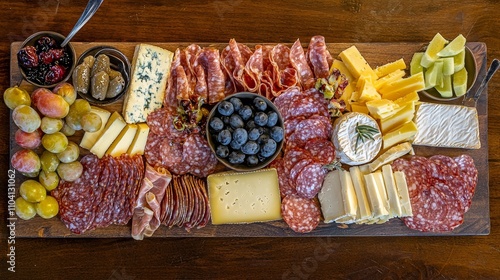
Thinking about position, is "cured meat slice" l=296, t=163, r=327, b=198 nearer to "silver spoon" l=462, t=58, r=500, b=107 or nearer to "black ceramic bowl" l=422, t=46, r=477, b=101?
"black ceramic bowl" l=422, t=46, r=477, b=101

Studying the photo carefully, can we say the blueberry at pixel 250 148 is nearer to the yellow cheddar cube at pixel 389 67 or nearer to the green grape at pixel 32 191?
the yellow cheddar cube at pixel 389 67

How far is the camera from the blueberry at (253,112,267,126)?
5.99 ft

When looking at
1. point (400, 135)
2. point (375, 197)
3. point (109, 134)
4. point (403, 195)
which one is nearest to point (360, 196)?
point (375, 197)

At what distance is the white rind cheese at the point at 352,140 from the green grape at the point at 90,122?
3.00 ft

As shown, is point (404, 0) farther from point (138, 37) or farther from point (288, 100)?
point (138, 37)

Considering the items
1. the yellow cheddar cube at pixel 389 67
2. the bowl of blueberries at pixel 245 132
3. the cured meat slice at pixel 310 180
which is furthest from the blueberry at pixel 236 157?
the yellow cheddar cube at pixel 389 67

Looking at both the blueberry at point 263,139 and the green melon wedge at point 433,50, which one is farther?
the green melon wedge at point 433,50

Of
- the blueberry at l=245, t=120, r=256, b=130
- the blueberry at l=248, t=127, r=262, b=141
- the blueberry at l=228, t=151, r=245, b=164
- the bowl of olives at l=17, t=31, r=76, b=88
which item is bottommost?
the blueberry at l=228, t=151, r=245, b=164

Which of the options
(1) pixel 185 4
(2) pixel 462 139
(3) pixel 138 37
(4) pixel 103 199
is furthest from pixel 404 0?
(4) pixel 103 199

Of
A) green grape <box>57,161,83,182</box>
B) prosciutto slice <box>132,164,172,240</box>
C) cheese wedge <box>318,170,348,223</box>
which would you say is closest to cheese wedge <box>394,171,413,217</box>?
cheese wedge <box>318,170,348,223</box>

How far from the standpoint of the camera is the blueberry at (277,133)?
184 centimetres

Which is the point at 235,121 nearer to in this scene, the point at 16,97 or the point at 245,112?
the point at 245,112

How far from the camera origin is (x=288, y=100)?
1997 millimetres

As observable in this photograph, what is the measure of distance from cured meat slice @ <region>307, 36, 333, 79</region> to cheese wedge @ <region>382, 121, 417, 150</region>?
35cm
